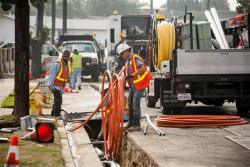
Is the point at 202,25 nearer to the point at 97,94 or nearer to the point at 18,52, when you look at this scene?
the point at 18,52

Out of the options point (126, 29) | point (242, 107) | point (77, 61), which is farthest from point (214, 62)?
point (126, 29)

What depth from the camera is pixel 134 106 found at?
1441cm

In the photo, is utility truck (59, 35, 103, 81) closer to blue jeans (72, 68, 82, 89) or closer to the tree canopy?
blue jeans (72, 68, 82, 89)

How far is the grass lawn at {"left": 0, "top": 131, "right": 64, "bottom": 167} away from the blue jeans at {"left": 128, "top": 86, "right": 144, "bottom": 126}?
7.42ft

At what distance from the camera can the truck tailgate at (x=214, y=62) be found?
1702 cm

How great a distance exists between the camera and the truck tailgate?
1702 cm

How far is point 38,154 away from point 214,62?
7.49m

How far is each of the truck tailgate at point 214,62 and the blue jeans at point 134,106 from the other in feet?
9.12

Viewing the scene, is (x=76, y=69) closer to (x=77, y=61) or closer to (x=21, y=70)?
(x=77, y=61)

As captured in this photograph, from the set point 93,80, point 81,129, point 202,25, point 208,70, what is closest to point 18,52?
point 81,129

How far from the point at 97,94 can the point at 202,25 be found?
8.63m

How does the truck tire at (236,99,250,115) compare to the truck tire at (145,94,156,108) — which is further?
the truck tire at (145,94,156,108)

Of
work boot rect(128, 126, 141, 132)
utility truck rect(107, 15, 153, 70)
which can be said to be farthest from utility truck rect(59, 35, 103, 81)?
work boot rect(128, 126, 141, 132)

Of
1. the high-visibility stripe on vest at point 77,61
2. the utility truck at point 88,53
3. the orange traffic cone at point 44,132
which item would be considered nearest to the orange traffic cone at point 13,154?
the orange traffic cone at point 44,132
